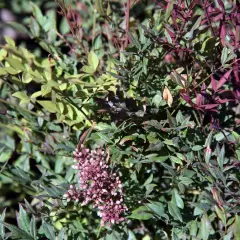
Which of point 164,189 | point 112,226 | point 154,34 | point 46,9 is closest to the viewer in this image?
point 154,34

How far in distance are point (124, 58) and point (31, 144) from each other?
0.51 meters

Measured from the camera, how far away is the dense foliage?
145cm

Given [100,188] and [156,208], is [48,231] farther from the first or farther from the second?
[156,208]

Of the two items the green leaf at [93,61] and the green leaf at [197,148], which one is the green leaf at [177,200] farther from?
the green leaf at [93,61]

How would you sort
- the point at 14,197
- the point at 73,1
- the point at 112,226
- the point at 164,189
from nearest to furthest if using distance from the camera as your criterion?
the point at 112,226 < the point at 164,189 < the point at 14,197 < the point at 73,1

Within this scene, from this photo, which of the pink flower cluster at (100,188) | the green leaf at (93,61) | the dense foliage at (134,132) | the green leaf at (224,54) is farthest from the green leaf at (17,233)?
the green leaf at (224,54)

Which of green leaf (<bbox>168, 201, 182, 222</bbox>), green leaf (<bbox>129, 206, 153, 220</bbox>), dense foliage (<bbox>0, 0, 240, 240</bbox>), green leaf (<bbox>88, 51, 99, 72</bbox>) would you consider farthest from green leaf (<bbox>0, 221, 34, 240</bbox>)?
green leaf (<bbox>88, 51, 99, 72</bbox>)

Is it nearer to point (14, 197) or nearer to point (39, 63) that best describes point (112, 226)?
point (14, 197)

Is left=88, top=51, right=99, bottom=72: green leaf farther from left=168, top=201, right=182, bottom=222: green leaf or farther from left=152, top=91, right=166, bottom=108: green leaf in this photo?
left=168, top=201, right=182, bottom=222: green leaf

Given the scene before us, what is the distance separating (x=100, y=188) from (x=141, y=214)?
162 mm

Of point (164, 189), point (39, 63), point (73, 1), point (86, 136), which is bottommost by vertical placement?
point (164, 189)

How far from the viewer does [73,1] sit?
6.92 feet

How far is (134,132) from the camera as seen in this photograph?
154cm

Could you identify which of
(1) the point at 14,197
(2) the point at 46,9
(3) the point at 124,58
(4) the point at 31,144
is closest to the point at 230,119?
(3) the point at 124,58
